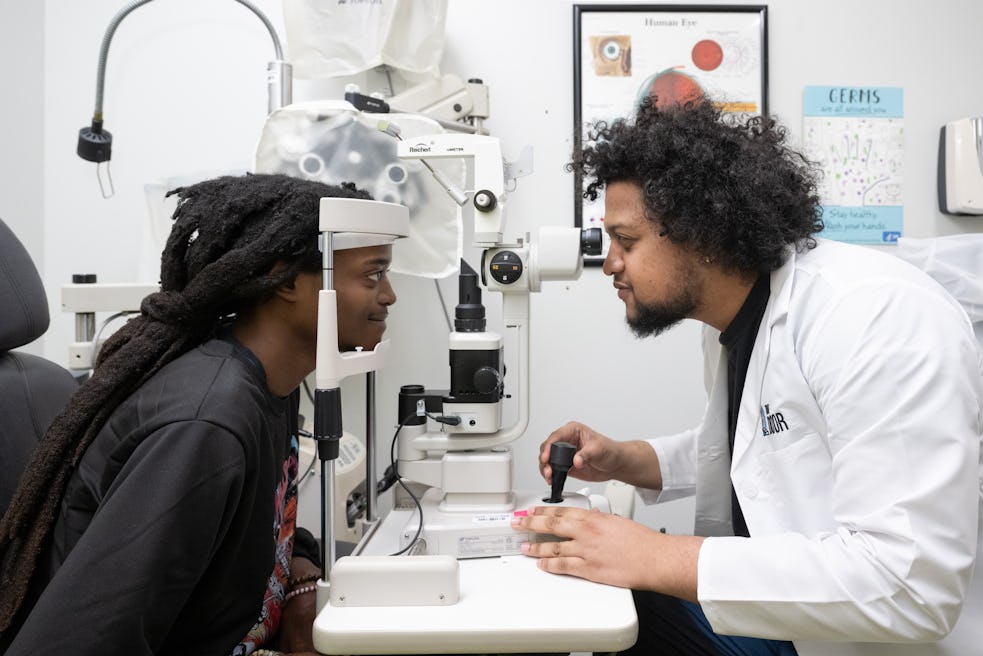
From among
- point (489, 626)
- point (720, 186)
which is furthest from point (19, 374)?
point (720, 186)

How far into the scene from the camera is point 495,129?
2.00 metres

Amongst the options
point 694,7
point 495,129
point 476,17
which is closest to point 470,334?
point 495,129

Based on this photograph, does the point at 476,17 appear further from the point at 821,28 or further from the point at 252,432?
the point at 252,432

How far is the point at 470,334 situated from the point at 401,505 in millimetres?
356

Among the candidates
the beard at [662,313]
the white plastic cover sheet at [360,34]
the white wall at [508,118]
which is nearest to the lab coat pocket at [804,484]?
the beard at [662,313]

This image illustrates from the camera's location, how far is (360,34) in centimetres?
173

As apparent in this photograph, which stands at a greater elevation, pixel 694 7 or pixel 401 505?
pixel 694 7

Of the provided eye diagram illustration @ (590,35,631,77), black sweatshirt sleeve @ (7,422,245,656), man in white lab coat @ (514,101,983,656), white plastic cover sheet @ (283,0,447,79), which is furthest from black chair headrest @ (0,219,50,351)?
eye diagram illustration @ (590,35,631,77)

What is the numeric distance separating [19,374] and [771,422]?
109 cm

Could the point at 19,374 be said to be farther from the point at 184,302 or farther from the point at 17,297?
the point at 184,302

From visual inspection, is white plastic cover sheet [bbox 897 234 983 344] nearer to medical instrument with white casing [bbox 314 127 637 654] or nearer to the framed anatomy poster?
medical instrument with white casing [bbox 314 127 637 654]

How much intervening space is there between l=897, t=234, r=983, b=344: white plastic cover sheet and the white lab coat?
190 millimetres

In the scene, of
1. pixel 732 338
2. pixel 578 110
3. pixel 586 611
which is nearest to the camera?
pixel 586 611

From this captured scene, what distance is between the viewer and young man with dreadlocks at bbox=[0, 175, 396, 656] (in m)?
0.76
